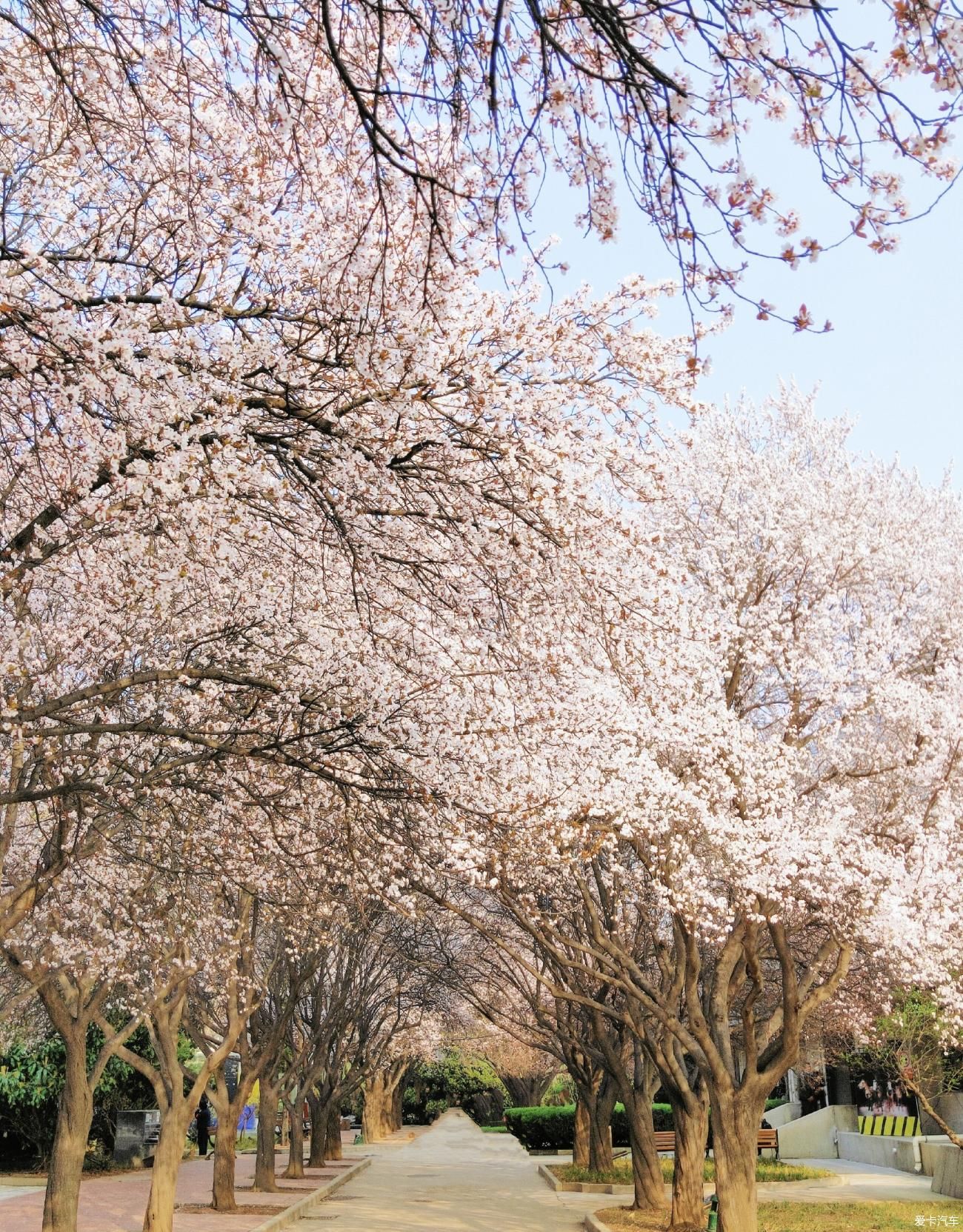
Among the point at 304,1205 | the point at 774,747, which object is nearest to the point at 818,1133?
the point at 304,1205

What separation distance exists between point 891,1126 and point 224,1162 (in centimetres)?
2007

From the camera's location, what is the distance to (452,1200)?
22.6m

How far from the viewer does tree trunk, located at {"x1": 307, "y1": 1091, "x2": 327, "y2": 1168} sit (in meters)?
30.5

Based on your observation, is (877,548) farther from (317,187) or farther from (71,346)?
(71,346)

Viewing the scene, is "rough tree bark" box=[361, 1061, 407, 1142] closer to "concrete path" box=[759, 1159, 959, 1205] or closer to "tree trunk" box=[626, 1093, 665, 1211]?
"concrete path" box=[759, 1159, 959, 1205]

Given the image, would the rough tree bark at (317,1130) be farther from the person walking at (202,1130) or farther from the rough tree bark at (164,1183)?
the rough tree bark at (164,1183)

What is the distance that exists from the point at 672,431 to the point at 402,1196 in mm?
20058

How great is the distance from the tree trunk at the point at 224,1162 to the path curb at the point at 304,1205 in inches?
40.9

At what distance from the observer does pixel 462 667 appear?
8.77 metres

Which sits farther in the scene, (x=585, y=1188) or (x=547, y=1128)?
(x=547, y=1128)

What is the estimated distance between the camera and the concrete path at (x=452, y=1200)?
1823cm

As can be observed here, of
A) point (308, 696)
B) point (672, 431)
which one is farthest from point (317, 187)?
point (308, 696)

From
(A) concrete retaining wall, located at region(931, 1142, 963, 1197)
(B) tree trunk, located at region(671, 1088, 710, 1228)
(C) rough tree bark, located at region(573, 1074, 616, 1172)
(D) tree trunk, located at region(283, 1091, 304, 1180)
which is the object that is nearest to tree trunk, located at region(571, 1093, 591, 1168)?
(C) rough tree bark, located at region(573, 1074, 616, 1172)

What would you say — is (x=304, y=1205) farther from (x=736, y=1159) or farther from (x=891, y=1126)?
(x=891, y=1126)
